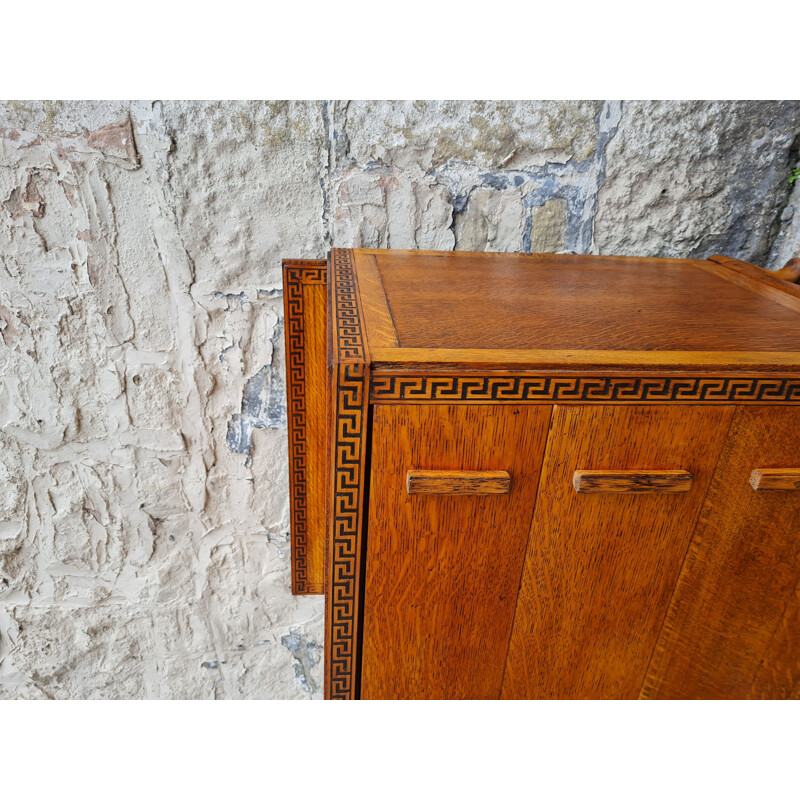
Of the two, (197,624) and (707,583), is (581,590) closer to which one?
(707,583)

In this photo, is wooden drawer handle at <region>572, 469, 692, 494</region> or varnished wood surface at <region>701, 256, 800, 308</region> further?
varnished wood surface at <region>701, 256, 800, 308</region>

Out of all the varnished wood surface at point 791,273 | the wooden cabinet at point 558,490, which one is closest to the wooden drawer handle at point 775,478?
the wooden cabinet at point 558,490

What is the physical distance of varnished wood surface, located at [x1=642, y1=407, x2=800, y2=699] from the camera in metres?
0.72

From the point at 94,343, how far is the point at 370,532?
31.9 inches

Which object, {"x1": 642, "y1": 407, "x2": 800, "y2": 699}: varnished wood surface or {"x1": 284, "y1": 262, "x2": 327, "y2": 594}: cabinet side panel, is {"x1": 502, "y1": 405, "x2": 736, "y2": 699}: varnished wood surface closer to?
{"x1": 642, "y1": 407, "x2": 800, "y2": 699}: varnished wood surface

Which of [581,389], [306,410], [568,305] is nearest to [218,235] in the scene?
[306,410]

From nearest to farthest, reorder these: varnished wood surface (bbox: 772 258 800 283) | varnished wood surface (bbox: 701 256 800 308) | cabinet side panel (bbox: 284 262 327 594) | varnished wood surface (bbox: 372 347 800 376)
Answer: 1. varnished wood surface (bbox: 372 347 800 376)
2. varnished wood surface (bbox: 701 256 800 308)
3. varnished wood surface (bbox: 772 258 800 283)
4. cabinet side panel (bbox: 284 262 327 594)

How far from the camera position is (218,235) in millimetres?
1148

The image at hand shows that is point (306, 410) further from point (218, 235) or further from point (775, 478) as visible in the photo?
point (775, 478)

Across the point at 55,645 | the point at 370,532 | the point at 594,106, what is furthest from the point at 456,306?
the point at 55,645

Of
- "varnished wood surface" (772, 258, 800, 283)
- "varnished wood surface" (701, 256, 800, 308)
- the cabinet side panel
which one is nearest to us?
Answer: "varnished wood surface" (701, 256, 800, 308)

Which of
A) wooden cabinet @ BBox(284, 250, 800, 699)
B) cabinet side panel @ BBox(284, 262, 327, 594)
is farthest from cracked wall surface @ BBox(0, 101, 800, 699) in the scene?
wooden cabinet @ BBox(284, 250, 800, 699)

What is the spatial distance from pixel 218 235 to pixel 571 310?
706 millimetres

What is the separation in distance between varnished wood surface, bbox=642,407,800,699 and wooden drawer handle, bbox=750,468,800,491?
10 millimetres
